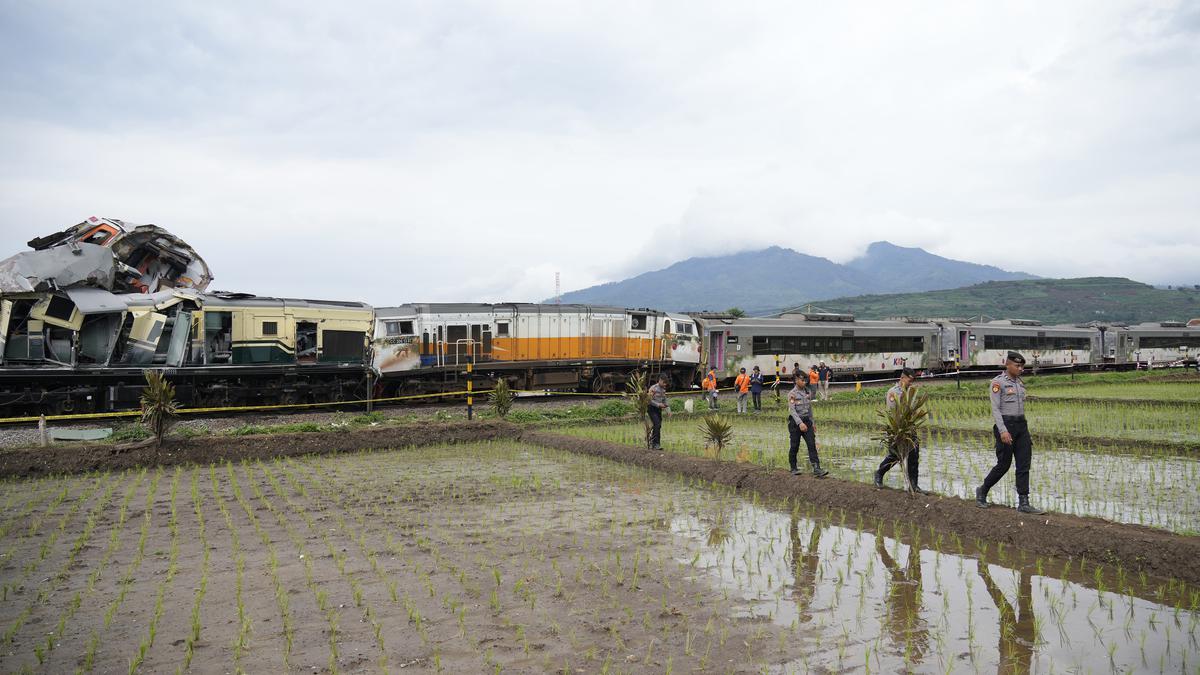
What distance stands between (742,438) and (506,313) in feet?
39.0

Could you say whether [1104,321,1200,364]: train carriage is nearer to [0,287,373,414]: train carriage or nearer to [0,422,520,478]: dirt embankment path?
[0,422,520,478]: dirt embankment path

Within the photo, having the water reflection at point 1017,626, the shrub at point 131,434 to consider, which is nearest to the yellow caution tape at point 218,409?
the shrub at point 131,434

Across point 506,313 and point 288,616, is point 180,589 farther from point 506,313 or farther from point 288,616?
point 506,313

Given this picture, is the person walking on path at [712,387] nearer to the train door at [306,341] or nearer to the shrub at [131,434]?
the train door at [306,341]

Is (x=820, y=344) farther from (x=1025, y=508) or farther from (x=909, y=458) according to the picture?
(x=1025, y=508)

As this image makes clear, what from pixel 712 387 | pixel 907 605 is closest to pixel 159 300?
pixel 712 387

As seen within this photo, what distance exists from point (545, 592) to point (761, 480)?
584cm

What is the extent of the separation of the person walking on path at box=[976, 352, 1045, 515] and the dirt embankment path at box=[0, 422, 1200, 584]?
40 centimetres

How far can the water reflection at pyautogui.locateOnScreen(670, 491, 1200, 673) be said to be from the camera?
566cm

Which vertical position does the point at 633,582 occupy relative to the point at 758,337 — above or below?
below

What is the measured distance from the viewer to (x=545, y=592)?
23.5 ft

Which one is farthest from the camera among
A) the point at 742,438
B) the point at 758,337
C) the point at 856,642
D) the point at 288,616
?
the point at 758,337

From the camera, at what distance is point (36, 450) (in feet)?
46.8

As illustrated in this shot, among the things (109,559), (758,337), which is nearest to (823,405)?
(758,337)
